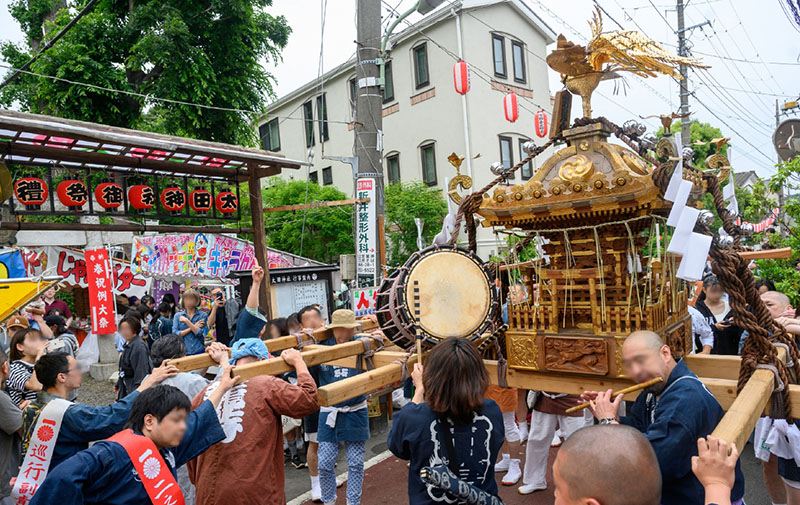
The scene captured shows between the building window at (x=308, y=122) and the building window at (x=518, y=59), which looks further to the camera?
the building window at (x=308, y=122)

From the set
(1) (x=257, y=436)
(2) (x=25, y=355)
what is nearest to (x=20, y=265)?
→ (2) (x=25, y=355)

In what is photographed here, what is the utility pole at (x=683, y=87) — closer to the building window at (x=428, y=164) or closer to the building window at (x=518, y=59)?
the building window at (x=518, y=59)

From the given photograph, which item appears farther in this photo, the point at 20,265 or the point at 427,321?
the point at 20,265

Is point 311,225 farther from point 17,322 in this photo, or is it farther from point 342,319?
point 342,319

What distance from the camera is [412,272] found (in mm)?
3326

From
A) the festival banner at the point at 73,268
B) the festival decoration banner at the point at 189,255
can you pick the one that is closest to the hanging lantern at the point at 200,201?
the festival decoration banner at the point at 189,255

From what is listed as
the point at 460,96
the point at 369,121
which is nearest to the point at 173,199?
the point at 369,121

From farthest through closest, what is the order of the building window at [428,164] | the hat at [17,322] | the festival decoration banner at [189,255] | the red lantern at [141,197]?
the building window at [428,164] < the festival decoration banner at [189,255] < the red lantern at [141,197] < the hat at [17,322]

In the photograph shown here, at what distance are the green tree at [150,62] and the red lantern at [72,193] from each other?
480 cm

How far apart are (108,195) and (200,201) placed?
134 centimetres

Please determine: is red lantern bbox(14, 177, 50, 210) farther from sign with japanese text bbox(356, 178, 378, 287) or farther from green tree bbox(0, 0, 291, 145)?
green tree bbox(0, 0, 291, 145)

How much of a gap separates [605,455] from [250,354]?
229 cm

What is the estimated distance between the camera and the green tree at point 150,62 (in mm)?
10906

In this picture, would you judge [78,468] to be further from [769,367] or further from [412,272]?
[769,367]
